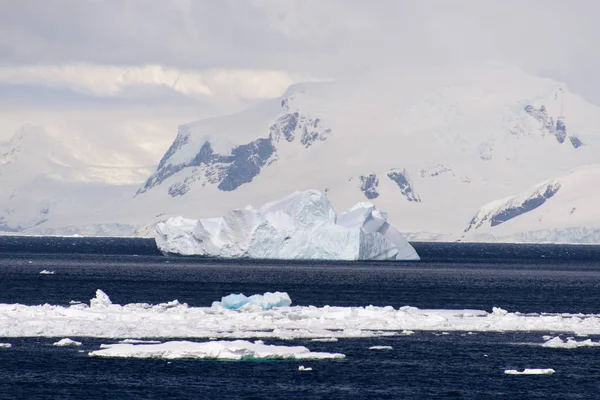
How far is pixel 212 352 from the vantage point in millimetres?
54406

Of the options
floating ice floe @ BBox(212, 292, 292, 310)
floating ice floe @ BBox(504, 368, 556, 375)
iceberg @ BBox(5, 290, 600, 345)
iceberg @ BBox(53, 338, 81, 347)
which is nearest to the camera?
floating ice floe @ BBox(504, 368, 556, 375)

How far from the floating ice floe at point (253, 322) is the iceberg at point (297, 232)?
216 feet

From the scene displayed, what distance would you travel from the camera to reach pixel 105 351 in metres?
54.7

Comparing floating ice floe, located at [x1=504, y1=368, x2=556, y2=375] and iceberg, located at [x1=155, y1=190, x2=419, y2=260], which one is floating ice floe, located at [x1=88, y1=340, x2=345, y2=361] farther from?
iceberg, located at [x1=155, y1=190, x2=419, y2=260]

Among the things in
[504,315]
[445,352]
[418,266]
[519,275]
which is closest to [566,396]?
[445,352]

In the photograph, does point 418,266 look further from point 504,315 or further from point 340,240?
point 504,315

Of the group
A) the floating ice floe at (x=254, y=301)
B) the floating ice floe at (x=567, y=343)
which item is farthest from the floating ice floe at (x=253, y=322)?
the floating ice floe at (x=567, y=343)

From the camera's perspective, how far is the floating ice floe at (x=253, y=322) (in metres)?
62.7

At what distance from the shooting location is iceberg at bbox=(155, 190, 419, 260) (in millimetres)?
142750

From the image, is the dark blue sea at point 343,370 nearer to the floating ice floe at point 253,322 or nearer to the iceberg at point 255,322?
the iceberg at point 255,322

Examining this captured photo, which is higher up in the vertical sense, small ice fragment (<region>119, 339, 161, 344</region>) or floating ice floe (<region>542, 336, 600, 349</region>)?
floating ice floe (<region>542, 336, 600, 349</region>)

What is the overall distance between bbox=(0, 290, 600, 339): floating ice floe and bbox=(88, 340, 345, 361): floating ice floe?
18.1 feet

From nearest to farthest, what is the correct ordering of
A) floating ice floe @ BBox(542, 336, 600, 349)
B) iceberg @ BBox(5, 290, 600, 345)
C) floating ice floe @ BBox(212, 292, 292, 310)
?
floating ice floe @ BBox(542, 336, 600, 349) → iceberg @ BBox(5, 290, 600, 345) → floating ice floe @ BBox(212, 292, 292, 310)

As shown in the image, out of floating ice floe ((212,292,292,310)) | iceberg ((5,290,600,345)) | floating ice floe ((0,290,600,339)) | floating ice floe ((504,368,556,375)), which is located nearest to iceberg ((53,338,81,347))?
iceberg ((5,290,600,345))
